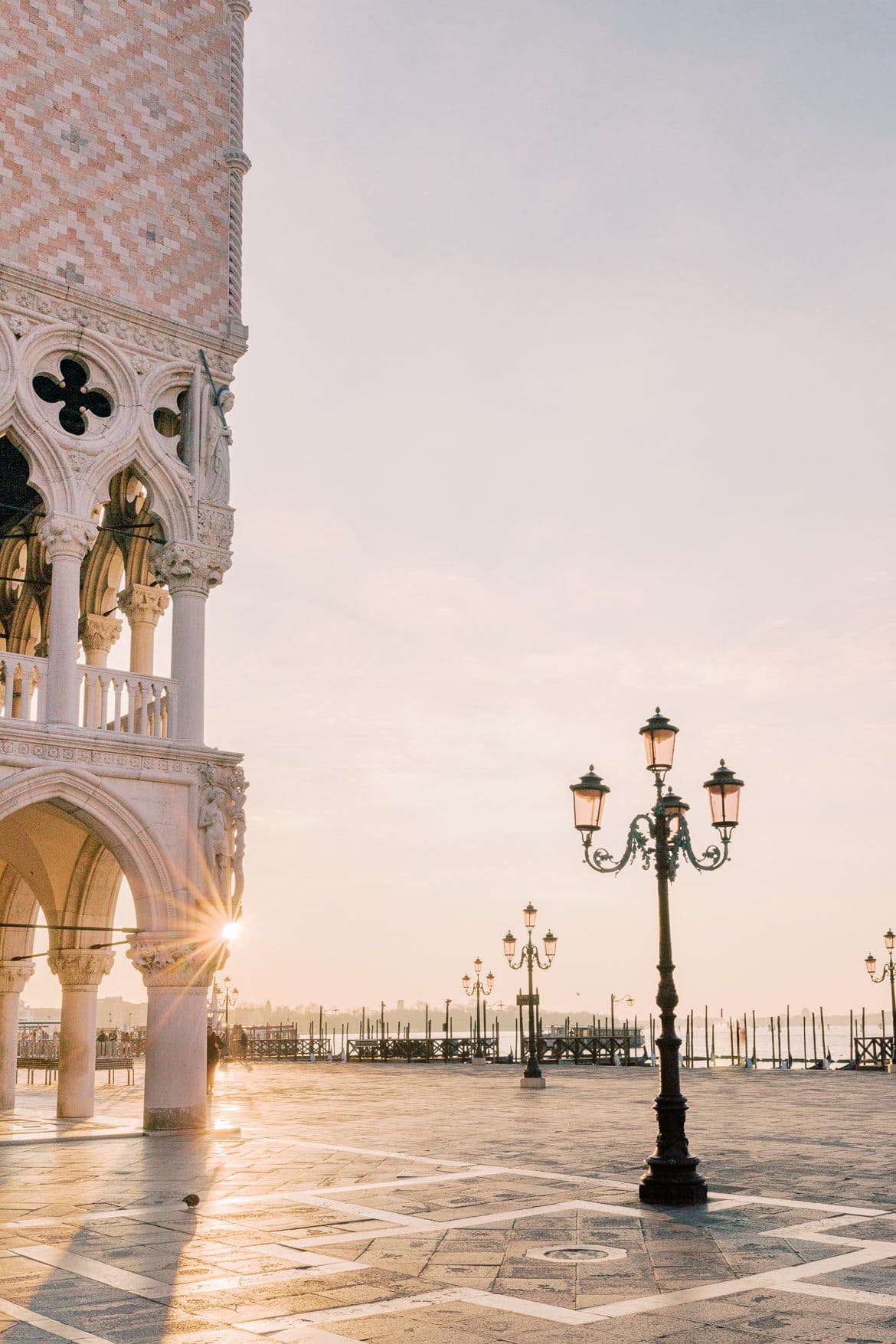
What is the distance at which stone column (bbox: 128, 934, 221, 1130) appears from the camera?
55.7 ft

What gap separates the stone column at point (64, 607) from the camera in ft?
54.8

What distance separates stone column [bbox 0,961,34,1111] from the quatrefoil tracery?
8910mm

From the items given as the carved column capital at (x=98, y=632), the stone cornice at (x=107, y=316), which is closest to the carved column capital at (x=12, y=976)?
the carved column capital at (x=98, y=632)

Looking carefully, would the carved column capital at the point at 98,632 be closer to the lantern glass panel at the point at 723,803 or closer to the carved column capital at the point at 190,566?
the carved column capital at the point at 190,566

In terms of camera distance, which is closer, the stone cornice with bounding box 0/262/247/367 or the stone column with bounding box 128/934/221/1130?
the stone column with bounding box 128/934/221/1130

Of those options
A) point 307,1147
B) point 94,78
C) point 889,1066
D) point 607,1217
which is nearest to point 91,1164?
point 307,1147

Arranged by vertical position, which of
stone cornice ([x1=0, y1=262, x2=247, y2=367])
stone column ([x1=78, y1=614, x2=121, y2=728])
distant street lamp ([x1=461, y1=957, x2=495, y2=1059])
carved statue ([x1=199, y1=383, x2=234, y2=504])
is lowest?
distant street lamp ([x1=461, y1=957, x2=495, y2=1059])

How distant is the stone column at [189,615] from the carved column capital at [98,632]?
3.70 m

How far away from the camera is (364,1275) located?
8.13m

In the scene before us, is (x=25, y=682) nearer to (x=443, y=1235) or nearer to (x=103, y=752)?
(x=103, y=752)

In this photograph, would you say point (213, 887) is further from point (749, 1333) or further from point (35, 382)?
point (749, 1333)

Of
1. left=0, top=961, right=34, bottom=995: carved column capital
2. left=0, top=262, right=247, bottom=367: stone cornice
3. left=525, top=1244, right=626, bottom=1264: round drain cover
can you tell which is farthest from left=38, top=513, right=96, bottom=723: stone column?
left=525, top=1244, right=626, bottom=1264: round drain cover

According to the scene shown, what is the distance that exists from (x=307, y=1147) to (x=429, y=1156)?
1.72 m

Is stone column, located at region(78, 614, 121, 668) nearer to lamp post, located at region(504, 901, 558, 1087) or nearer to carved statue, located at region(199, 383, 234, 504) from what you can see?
carved statue, located at region(199, 383, 234, 504)
